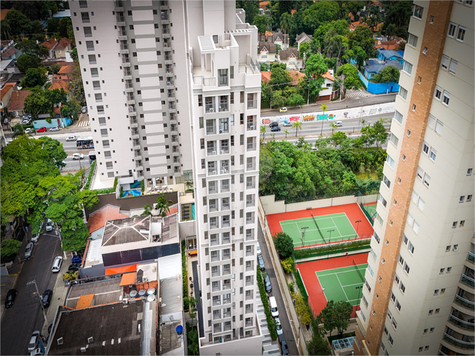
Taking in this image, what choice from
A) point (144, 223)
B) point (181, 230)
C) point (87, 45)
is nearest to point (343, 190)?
point (181, 230)

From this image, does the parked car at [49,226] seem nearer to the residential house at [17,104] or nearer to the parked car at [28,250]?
the parked car at [28,250]

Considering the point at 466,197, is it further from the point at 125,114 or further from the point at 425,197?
the point at 125,114

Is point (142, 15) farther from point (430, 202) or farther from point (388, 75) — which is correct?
point (388, 75)

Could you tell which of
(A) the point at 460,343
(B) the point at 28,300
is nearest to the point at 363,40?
(A) the point at 460,343

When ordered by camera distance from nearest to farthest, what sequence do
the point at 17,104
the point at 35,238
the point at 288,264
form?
the point at 288,264, the point at 35,238, the point at 17,104

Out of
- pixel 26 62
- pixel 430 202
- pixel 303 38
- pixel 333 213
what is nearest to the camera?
pixel 430 202

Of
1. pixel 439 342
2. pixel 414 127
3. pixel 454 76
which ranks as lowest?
pixel 439 342
